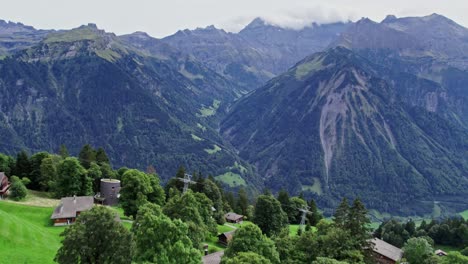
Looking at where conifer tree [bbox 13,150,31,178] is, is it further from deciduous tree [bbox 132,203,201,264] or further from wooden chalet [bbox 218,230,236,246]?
deciduous tree [bbox 132,203,201,264]

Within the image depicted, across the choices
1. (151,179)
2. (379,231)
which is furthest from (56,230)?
(379,231)

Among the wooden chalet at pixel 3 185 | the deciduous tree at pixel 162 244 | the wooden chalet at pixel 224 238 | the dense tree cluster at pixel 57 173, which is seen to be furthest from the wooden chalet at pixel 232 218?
the deciduous tree at pixel 162 244

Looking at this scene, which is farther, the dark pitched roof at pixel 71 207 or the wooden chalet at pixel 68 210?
the dark pitched roof at pixel 71 207

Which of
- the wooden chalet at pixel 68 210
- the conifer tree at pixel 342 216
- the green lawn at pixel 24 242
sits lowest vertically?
the green lawn at pixel 24 242

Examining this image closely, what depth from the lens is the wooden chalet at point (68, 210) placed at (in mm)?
83375

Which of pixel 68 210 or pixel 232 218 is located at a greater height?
pixel 68 210

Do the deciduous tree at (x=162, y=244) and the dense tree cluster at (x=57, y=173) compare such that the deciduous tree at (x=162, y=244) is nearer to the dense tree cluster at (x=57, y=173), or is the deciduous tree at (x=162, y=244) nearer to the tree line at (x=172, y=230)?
the tree line at (x=172, y=230)

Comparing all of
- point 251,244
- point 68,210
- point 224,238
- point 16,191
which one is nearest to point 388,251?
point 224,238

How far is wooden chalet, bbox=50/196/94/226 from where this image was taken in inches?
3282

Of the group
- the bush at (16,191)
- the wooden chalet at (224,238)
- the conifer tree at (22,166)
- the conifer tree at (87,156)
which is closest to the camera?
the bush at (16,191)

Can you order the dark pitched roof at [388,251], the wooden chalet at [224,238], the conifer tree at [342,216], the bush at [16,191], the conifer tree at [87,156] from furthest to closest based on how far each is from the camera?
the conifer tree at [87,156] → the dark pitched roof at [388,251] → the wooden chalet at [224,238] → the bush at [16,191] → the conifer tree at [342,216]

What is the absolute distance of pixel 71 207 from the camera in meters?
86.8

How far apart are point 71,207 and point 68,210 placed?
1310mm

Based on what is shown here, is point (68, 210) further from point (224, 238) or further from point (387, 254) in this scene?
point (387, 254)
